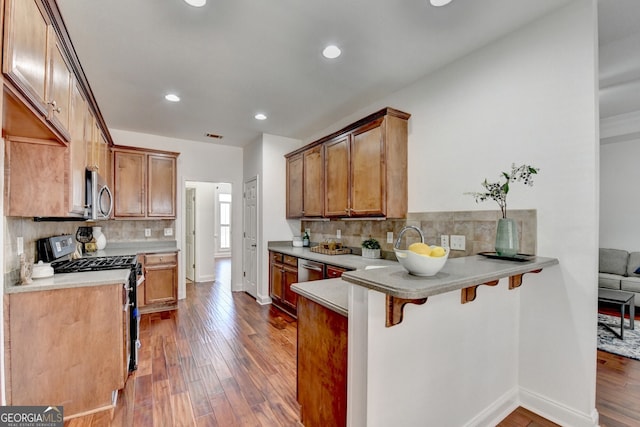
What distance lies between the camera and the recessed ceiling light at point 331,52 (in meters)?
2.33

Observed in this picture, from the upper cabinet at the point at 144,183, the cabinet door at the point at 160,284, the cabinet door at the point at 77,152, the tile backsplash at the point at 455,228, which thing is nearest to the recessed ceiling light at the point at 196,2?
Answer: the cabinet door at the point at 77,152

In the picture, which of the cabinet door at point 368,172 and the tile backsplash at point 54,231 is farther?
the cabinet door at point 368,172

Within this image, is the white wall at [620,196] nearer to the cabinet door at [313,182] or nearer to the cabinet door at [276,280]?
the cabinet door at [313,182]

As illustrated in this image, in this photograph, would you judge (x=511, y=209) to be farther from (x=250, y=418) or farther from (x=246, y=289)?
(x=246, y=289)

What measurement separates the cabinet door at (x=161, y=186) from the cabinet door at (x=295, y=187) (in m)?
1.82

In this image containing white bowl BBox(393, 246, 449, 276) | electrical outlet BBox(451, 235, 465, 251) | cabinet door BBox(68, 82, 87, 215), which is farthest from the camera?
electrical outlet BBox(451, 235, 465, 251)

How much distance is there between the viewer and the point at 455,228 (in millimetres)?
2508

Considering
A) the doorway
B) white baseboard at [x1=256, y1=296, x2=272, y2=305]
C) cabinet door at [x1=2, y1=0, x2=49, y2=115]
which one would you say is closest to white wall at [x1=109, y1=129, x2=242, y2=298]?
the doorway

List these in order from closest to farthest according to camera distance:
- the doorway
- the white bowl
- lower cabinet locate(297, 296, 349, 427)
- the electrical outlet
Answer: the white bowl
lower cabinet locate(297, 296, 349, 427)
the electrical outlet
the doorway

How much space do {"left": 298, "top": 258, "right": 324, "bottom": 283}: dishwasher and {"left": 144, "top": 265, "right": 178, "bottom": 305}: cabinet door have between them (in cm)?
204

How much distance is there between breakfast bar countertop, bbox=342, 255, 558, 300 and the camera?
1.13m

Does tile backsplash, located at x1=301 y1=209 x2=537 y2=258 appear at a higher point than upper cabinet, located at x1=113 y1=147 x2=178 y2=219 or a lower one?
lower

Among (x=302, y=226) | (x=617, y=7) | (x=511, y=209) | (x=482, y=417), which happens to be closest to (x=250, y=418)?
(x=482, y=417)

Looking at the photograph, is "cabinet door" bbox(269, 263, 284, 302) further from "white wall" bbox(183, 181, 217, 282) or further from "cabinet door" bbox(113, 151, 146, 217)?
"white wall" bbox(183, 181, 217, 282)
